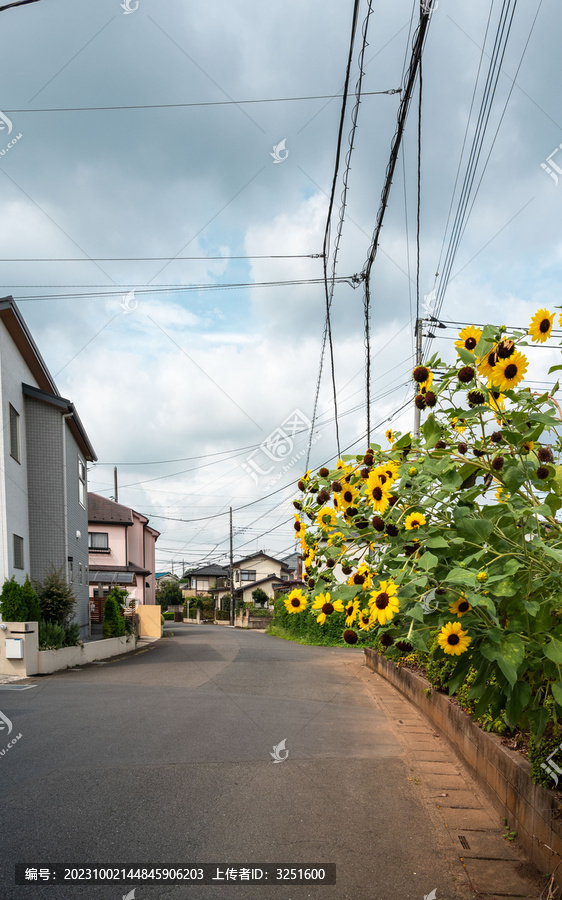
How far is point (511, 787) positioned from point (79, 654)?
12.8 metres

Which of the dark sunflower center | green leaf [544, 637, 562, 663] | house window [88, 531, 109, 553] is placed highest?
house window [88, 531, 109, 553]

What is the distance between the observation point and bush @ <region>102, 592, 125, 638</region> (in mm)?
19688

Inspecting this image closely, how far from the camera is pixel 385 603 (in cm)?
253

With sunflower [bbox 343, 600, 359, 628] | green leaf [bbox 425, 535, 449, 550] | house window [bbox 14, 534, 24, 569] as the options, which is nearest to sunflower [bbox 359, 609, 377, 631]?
sunflower [bbox 343, 600, 359, 628]

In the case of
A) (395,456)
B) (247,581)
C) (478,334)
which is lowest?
(247,581)

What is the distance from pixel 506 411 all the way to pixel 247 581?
77.9 m

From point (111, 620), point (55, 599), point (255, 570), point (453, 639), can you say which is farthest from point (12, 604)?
Result: point (255, 570)

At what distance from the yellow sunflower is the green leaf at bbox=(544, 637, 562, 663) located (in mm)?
829

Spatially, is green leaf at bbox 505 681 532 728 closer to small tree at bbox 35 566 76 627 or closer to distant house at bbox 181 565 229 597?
small tree at bbox 35 566 76 627

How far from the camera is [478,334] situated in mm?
3082

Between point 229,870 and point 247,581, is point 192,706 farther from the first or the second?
point 247,581

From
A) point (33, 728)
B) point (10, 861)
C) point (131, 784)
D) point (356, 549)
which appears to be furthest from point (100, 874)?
point (33, 728)

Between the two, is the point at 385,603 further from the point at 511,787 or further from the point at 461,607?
the point at 511,787

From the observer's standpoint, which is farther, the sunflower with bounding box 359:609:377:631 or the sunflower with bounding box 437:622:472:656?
the sunflower with bounding box 359:609:377:631
